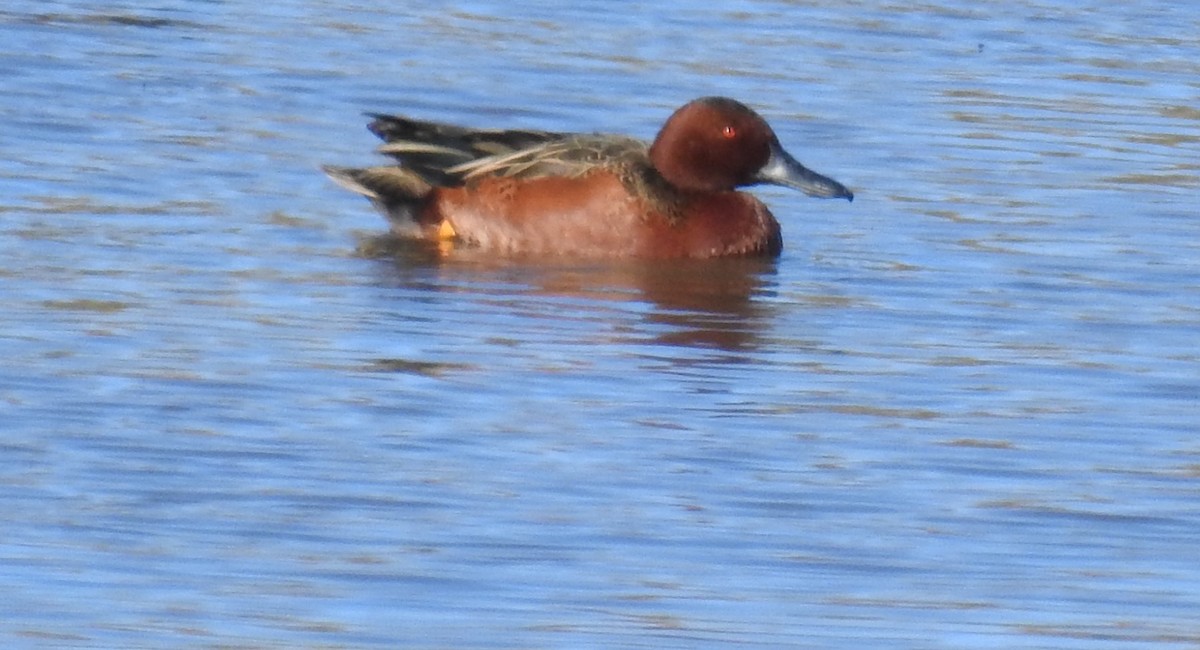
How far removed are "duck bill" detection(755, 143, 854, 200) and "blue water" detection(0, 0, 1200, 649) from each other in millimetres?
216

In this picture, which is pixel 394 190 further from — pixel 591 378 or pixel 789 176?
pixel 591 378

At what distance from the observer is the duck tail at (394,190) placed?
10.3 metres

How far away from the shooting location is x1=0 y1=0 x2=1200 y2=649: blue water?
5566mm

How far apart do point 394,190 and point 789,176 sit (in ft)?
4.71

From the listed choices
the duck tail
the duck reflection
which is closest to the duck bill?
the duck reflection

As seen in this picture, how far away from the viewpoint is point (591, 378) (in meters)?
7.62

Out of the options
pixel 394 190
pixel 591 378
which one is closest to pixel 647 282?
pixel 394 190

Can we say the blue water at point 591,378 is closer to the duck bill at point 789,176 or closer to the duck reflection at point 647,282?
the duck reflection at point 647,282

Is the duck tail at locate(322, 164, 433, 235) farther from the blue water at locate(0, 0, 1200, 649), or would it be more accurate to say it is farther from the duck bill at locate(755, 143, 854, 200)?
the duck bill at locate(755, 143, 854, 200)

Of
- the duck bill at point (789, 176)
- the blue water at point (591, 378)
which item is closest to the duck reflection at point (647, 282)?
the blue water at point (591, 378)

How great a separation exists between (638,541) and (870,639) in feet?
2.50

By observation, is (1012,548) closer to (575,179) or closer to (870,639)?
(870,639)

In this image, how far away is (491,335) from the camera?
26.9 feet

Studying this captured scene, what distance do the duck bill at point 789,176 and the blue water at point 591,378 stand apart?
8.5 inches
